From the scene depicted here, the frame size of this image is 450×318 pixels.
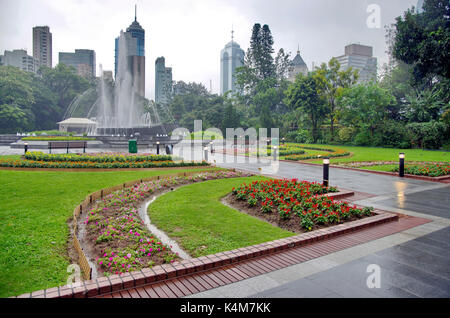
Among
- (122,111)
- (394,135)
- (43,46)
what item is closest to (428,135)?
(394,135)

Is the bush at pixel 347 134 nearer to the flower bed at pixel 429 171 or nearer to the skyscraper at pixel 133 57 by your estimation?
the flower bed at pixel 429 171

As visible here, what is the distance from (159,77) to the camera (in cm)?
16400

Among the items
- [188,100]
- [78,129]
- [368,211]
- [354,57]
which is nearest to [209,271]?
[368,211]

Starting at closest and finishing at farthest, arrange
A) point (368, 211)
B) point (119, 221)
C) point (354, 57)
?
point (119, 221), point (368, 211), point (354, 57)

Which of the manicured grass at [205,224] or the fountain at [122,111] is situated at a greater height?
the fountain at [122,111]

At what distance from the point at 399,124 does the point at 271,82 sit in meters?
27.7

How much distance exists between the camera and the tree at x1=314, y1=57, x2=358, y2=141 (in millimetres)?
36375

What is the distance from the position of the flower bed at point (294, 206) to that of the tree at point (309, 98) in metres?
29.2

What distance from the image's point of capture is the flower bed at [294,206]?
20.6ft

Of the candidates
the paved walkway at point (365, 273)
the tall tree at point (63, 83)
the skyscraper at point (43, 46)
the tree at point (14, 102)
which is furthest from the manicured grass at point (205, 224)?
the skyscraper at point (43, 46)

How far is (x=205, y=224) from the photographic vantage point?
6.23m

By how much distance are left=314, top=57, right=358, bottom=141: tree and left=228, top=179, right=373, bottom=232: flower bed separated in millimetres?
29561

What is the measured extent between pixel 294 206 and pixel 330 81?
34.0 metres

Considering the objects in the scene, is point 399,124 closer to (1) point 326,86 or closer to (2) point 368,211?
(1) point 326,86
